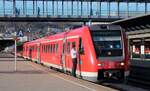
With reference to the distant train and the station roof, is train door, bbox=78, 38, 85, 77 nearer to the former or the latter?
the distant train

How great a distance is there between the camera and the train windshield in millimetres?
20609

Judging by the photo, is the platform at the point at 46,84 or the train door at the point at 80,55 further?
the train door at the point at 80,55

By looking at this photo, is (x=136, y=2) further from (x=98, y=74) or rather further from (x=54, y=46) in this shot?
(x=98, y=74)

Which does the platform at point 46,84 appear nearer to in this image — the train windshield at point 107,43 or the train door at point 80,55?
the train door at point 80,55

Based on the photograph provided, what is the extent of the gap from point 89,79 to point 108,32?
2341mm

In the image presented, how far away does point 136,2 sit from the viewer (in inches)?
2655

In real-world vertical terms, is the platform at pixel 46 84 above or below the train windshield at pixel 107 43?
below

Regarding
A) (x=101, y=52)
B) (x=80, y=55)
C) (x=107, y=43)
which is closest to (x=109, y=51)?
(x=101, y=52)

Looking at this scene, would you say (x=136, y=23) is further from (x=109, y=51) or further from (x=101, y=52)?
(x=101, y=52)

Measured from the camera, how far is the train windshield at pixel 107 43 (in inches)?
A: 811

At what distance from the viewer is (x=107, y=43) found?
68.8 feet

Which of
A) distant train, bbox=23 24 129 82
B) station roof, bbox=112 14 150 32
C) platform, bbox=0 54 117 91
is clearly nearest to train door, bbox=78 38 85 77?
distant train, bbox=23 24 129 82

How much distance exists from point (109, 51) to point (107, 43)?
1.60 feet

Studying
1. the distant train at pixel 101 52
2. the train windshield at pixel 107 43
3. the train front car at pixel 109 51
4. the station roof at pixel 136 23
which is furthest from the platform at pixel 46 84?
the station roof at pixel 136 23
